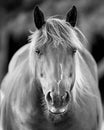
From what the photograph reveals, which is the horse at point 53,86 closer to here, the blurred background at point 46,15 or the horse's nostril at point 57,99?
the horse's nostril at point 57,99

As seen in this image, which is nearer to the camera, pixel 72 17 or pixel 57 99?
pixel 57 99

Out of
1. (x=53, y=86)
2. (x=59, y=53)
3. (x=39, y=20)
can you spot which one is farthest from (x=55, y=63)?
(x=39, y=20)

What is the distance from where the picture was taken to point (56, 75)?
421 cm

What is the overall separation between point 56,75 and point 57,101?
251mm

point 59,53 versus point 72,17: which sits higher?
point 72,17

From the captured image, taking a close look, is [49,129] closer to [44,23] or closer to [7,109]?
[7,109]

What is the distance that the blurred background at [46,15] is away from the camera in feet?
43.7

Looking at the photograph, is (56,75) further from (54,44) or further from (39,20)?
(39,20)

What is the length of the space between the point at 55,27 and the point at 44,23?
0.19m

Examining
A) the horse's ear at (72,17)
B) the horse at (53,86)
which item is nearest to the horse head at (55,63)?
the horse at (53,86)

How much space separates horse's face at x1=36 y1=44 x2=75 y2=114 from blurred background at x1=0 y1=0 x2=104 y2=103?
8.48 meters

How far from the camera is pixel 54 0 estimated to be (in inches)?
563

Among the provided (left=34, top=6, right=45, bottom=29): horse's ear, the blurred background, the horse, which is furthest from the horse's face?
the blurred background

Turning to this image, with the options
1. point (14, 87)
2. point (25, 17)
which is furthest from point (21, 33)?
point (14, 87)
